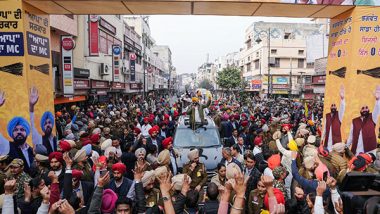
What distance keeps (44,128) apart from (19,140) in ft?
3.05

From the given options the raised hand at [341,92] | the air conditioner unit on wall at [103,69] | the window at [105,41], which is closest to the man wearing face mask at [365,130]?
the raised hand at [341,92]

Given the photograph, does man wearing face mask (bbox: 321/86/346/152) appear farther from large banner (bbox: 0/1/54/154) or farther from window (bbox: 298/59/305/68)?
window (bbox: 298/59/305/68)

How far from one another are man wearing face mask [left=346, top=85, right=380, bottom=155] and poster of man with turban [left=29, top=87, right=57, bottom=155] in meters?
8.10

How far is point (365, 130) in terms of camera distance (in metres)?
8.21

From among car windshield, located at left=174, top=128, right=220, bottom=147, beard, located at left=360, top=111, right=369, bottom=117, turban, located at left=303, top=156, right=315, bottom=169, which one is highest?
beard, located at left=360, top=111, right=369, bottom=117

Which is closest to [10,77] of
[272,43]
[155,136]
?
[155,136]

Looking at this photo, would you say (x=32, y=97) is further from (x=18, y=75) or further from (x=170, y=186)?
(x=170, y=186)

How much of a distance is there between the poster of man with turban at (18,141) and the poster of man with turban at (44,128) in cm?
28

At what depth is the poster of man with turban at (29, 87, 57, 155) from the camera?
8102 mm

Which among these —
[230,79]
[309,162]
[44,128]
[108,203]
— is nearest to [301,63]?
[230,79]

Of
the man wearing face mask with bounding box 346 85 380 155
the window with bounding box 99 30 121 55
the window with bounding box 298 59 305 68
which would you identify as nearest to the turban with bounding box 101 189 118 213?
the man wearing face mask with bounding box 346 85 380 155

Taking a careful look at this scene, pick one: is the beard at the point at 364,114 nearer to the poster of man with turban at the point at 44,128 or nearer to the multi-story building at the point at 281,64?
the poster of man with turban at the point at 44,128

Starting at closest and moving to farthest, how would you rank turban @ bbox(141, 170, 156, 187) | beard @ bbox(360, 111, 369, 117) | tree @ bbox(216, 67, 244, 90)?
1. turban @ bbox(141, 170, 156, 187)
2. beard @ bbox(360, 111, 369, 117)
3. tree @ bbox(216, 67, 244, 90)

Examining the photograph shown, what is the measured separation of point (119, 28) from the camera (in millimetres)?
35062
